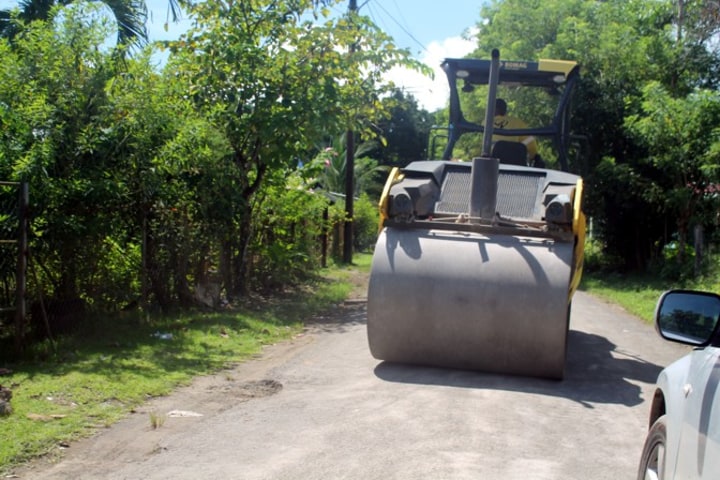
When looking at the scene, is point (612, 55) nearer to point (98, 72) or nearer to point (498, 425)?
point (98, 72)

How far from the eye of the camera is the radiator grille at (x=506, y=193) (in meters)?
8.80

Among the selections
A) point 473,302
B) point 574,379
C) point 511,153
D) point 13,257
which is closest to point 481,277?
point 473,302

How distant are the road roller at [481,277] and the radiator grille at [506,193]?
0.11 feet

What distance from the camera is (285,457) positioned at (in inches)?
215

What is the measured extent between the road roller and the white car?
3426 millimetres

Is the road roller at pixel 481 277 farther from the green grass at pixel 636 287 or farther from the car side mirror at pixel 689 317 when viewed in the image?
the green grass at pixel 636 287

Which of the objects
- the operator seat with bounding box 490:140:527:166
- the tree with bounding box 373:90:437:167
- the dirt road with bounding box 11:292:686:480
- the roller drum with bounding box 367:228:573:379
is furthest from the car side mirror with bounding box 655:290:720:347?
the tree with bounding box 373:90:437:167

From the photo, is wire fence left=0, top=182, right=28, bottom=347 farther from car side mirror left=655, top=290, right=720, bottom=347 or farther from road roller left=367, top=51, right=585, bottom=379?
car side mirror left=655, top=290, right=720, bottom=347

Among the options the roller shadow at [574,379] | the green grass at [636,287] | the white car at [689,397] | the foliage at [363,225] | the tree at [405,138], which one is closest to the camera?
the white car at [689,397]

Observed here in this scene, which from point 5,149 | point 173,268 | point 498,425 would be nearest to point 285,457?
point 498,425

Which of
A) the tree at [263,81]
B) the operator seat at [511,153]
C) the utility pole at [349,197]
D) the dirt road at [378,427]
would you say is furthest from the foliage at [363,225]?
the dirt road at [378,427]

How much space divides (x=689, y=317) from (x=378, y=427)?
3020 mm

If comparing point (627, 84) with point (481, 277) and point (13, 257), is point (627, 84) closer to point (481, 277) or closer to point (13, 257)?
point (481, 277)

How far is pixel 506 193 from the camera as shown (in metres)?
8.96
